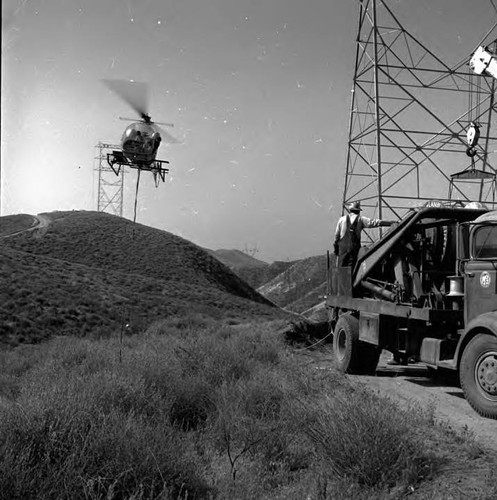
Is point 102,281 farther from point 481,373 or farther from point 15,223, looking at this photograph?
point 481,373

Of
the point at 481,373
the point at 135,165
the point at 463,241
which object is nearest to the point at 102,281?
the point at 135,165

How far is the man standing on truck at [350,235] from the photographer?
1030 centimetres

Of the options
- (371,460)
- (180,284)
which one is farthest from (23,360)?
(180,284)

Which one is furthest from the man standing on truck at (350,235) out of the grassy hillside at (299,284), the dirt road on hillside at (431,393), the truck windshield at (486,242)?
the grassy hillside at (299,284)

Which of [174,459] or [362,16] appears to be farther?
[362,16]

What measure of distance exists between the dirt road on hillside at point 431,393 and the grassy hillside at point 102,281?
5064mm

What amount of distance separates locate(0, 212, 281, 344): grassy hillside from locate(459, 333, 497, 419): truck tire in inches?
259

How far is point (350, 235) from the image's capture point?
407 inches

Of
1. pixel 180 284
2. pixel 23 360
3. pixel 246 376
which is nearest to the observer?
pixel 246 376

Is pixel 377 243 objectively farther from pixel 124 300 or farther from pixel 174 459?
pixel 124 300

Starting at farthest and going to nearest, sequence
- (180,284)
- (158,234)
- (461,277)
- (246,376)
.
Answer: (158,234) < (180,284) < (246,376) < (461,277)

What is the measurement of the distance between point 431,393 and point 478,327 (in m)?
1.86

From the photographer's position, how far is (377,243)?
30.0 feet

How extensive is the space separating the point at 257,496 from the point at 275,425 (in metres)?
1.73
